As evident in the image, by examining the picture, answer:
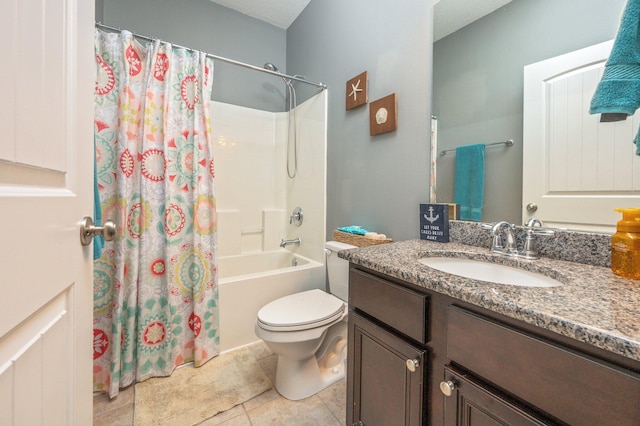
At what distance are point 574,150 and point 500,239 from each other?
0.36 m

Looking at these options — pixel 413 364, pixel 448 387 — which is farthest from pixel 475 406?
pixel 413 364

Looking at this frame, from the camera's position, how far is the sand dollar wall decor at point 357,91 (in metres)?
1.62

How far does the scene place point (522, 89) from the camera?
981 millimetres

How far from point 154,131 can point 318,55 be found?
1.36m

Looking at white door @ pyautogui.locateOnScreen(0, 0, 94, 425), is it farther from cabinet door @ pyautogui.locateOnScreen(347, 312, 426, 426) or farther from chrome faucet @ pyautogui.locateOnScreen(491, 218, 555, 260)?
chrome faucet @ pyautogui.locateOnScreen(491, 218, 555, 260)

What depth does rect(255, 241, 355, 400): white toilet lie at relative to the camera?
1.26 metres

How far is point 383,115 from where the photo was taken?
1489 mm

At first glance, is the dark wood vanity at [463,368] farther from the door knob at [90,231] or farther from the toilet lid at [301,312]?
the door knob at [90,231]

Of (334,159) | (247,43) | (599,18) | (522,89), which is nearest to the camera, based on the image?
(599,18)

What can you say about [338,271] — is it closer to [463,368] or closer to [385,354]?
[385,354]

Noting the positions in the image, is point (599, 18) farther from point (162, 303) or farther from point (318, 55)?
point (162, 303)

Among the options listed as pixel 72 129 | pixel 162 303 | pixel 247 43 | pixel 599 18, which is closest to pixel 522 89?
pixel 599 18

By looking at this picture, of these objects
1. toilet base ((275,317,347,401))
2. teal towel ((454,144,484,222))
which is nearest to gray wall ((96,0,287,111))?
teal towel ((454,144,484,222))

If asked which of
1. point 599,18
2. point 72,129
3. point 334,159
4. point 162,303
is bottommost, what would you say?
point 162,303
